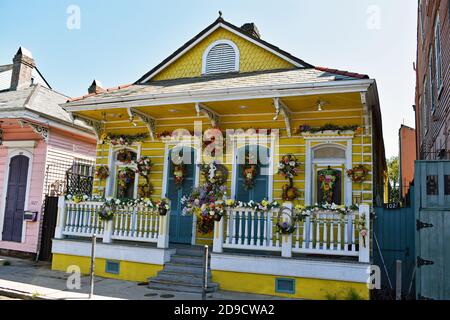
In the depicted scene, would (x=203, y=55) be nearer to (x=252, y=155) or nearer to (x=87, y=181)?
(x=252, y=155)

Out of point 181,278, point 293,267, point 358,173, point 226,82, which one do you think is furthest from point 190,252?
point 226,82

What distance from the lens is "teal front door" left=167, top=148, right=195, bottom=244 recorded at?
32.7ft

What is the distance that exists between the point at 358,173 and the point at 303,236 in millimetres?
1871

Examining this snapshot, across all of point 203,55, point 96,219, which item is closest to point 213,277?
point 96,219

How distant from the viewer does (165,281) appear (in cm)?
816

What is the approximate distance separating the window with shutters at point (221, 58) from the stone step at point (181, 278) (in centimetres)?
566

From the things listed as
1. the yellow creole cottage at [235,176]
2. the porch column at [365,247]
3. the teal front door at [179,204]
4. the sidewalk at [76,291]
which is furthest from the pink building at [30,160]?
the porch column at [365,247]

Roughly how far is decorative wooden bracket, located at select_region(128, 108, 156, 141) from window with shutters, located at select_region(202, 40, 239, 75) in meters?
2.19

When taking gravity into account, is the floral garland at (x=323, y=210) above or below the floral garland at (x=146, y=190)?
below

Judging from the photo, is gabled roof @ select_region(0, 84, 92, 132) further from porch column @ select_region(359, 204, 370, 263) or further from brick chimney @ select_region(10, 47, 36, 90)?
porch column @ select_region(359, 204, 370, 263)

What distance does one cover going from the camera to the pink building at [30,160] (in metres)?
11.5

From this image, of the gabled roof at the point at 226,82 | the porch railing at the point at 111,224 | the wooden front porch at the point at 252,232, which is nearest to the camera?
the wooden front porch at the point at 252,232

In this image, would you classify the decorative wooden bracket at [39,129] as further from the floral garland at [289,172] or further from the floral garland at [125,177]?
the floral garland at [289,172]

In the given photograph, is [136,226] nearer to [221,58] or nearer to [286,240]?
[286,240]
